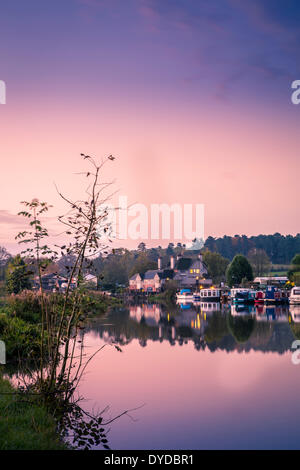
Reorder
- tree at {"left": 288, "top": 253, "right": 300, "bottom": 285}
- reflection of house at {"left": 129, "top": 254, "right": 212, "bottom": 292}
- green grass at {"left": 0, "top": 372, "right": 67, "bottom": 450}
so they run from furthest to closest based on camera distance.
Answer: reflection of house at {"left": 129, "top": 254, "right": 212, "bottom": 292}
tree at {"left": 288, "top": 253, "right": 300, "bottom": 285}
green grass at {"left": 0, "top": 372, "right": 67, "bottom": 450}

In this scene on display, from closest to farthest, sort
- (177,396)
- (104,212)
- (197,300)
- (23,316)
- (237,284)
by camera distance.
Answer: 1. (104,212)
2. (177,396)
3. (23,316)
4. (197,300)
5. (237,284)

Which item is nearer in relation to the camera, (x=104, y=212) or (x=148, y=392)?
(x=104, y=212)

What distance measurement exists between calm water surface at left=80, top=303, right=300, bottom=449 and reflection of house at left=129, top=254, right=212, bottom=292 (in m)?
86.0

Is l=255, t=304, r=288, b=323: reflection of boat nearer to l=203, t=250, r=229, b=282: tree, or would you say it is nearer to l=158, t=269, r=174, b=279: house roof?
l=203, t=250, r=229, b=282: tree

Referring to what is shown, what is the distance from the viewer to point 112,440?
10.1m

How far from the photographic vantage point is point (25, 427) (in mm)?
9117

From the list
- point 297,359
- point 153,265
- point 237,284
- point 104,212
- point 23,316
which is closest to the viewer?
point 104,212

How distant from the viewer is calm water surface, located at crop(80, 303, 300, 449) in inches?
412

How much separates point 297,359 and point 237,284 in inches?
2915

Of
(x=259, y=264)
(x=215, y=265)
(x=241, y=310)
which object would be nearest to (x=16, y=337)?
(x=241, y=310)

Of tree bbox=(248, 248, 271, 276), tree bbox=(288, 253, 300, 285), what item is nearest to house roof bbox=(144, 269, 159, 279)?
tree bbox=(248, 248, 271, 276)

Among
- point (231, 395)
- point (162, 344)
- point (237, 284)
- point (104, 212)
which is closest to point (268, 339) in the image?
point (162, 344)
